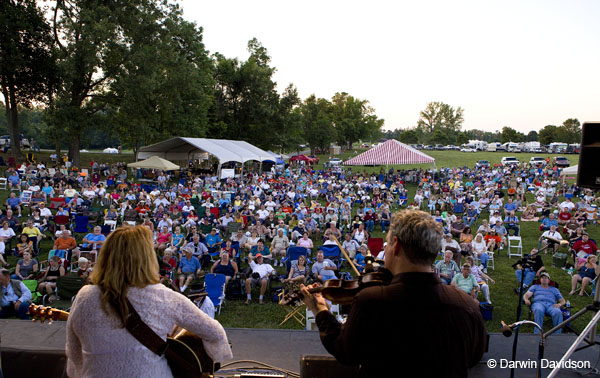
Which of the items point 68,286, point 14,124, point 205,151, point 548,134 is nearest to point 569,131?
point 548,134

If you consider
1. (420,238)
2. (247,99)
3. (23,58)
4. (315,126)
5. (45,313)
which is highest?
(247,99)

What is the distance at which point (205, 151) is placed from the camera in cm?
2275

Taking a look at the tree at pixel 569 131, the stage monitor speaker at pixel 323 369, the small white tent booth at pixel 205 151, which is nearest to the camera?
the stage monitor speaker at pixel 323 369

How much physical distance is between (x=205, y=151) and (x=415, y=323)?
2229cm

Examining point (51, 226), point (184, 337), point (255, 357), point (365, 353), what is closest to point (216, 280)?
point (255, 357)

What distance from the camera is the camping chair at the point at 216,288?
6.68 metres

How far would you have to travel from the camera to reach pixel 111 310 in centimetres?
156

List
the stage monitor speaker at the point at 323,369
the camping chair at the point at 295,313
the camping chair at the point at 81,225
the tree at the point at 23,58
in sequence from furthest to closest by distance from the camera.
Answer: the tree at the point at 23,58, the camping chair at the point at 81,225, the camping chair at the point at 295,313, the stage monitor speaker at the point at 323,369

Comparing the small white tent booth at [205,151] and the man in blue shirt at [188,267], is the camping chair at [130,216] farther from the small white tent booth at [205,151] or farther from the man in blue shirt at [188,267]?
the small white tent booth at [205,151]

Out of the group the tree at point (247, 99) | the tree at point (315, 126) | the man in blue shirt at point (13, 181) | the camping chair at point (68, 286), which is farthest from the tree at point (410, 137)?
the camping chair at point (68, 286)

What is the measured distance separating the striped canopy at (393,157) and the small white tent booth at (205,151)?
7.04 meters

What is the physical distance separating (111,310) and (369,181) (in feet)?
74.4

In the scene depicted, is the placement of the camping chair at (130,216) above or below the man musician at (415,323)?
below

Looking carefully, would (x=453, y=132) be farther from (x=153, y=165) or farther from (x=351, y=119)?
(x=153, y=165)
